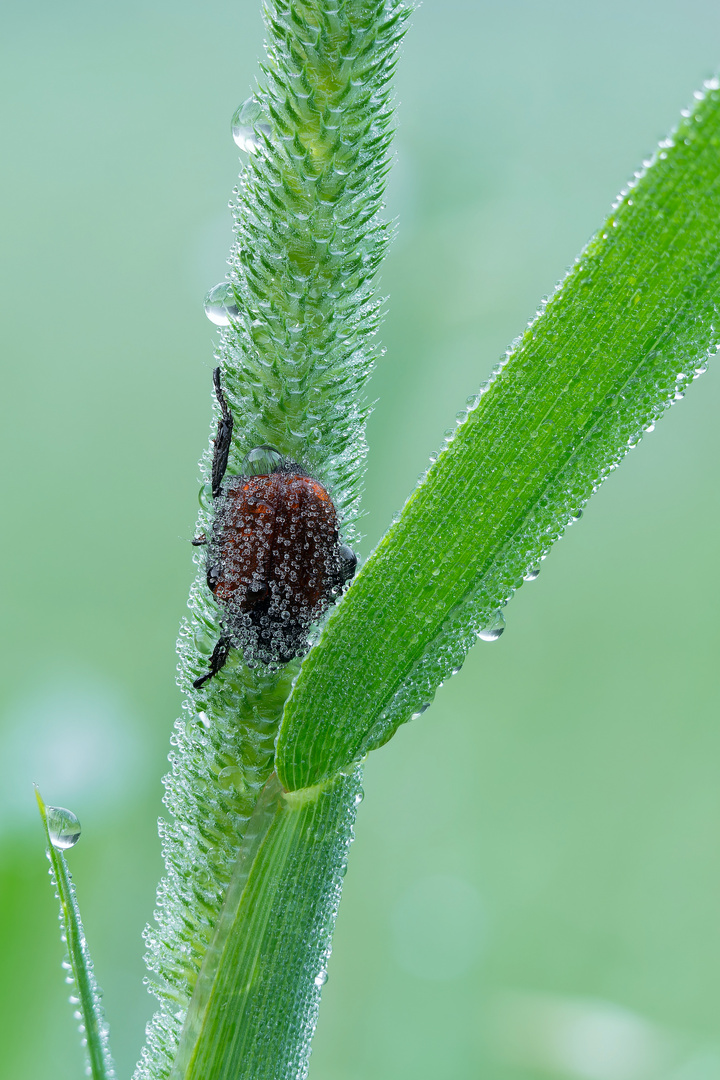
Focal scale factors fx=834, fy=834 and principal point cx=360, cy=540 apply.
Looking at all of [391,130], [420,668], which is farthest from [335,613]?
[391,130]

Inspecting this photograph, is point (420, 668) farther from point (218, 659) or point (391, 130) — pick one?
point (391, 130)

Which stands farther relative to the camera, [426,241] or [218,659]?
[426,241]

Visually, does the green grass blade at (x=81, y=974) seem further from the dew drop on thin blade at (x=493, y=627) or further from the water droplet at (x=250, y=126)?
the water droplet at (x=250, y=126)

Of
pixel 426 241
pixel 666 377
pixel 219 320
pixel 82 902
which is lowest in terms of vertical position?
pixel 82 902

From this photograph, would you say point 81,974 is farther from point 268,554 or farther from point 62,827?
point 268,554

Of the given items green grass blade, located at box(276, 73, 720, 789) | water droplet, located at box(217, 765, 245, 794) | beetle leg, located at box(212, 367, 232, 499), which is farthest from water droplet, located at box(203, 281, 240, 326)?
water droplet, located at box(217, 765, 245, 794)

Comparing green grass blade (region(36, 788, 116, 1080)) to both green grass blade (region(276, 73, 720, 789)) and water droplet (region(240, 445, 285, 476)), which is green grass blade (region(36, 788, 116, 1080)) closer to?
green grass blade (region(276, 73, 720, 789))

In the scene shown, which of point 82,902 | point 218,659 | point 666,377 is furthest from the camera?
point 82,902
